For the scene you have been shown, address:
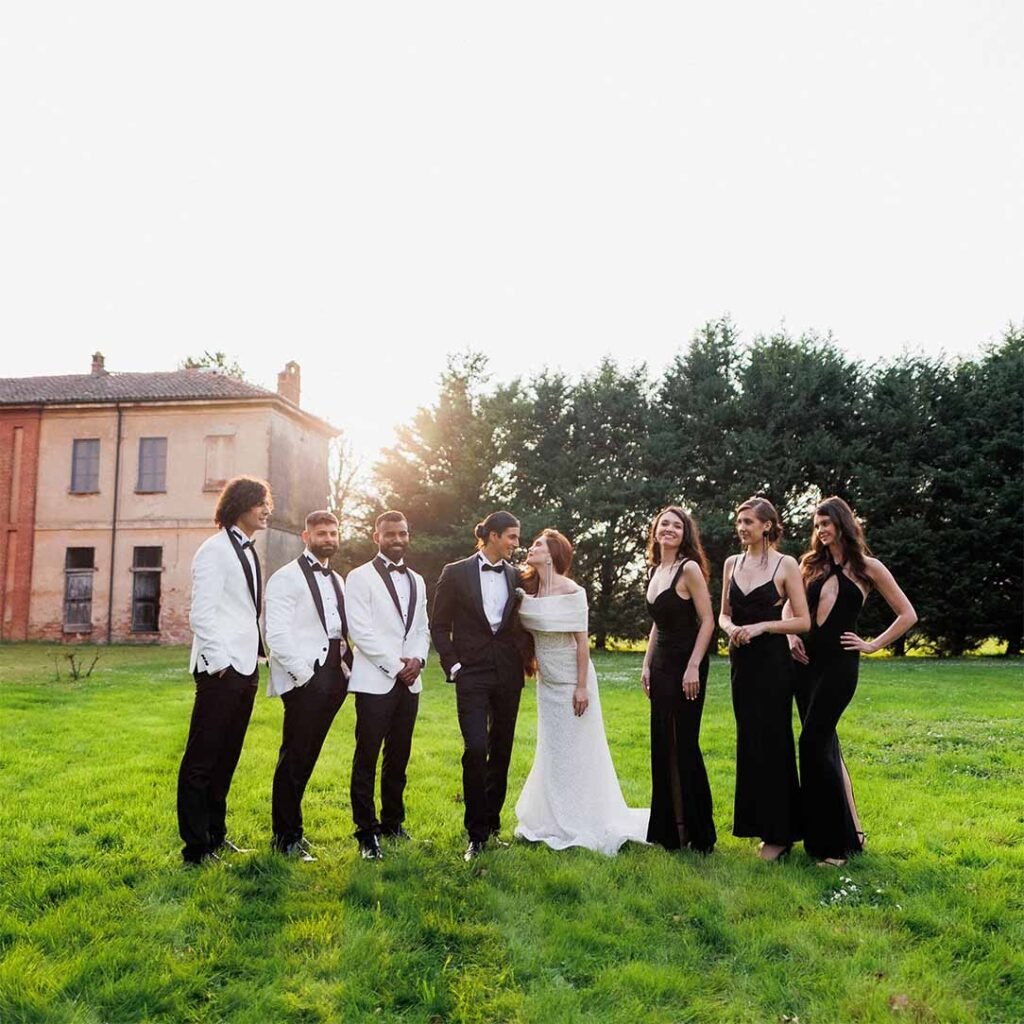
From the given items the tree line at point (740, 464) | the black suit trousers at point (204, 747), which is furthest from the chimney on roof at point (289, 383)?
the black suit trousers at point (204, 747)

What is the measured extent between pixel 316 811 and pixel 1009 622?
26.1 metres

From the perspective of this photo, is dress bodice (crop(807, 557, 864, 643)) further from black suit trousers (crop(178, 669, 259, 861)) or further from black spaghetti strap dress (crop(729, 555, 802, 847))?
black suit trousers (crop(178, 669, 259, 861))

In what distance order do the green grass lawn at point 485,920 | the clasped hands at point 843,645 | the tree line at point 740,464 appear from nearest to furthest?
the green grass lawn at point 485,920 < the clasped hands at point 843,645 < the tree line at point 740,464

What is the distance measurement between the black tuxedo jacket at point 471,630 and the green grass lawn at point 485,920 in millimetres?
1242

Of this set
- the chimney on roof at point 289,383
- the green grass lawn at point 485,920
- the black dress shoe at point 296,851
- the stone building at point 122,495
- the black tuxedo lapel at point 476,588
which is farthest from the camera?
the chimney on roof at point 289,383

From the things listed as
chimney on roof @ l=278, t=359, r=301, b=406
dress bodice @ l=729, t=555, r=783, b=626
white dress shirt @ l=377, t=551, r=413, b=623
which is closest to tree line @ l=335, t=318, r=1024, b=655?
chimney on roof @ l=278, t=359, r=301, b=406

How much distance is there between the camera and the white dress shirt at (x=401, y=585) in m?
6.34

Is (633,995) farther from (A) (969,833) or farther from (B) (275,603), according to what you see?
(A) (969,833)

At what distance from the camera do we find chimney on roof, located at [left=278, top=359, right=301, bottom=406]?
107 feet

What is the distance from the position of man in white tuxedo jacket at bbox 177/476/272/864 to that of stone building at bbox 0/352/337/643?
77.4 feet

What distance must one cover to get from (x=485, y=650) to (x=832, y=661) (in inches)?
94.3

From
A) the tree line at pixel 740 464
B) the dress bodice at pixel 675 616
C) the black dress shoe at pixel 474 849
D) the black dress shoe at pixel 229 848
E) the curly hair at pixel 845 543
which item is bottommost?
the black dress shoe at pixel 229 848

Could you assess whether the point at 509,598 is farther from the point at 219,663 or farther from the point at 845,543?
the point at 845,543

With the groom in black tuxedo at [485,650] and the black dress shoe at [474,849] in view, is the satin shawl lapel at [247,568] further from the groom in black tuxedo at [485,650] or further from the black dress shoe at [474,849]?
the black dress shoe at [474,849]
